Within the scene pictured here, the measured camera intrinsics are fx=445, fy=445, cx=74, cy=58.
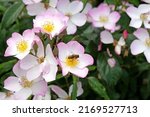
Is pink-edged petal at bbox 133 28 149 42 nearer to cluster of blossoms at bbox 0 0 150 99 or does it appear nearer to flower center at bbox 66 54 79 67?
cluster of blossoms at bbox 0 0 150 99

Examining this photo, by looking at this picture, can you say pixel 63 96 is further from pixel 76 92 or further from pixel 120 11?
pixel 120 11

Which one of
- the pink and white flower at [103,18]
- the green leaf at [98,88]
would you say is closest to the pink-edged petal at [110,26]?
the pink and white flower at [103,18]

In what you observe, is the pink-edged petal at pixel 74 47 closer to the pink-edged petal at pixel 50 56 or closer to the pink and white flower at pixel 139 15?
the pink-edged petal at pixel 50 56

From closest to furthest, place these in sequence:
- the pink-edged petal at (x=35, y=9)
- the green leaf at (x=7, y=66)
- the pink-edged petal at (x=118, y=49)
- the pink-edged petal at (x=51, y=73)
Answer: the pink-edged petal at (x=51, y=73) → the green leaf at (x=7, y=66) → the pink-edged petal at (x=35, y=9) → the pink-edged petal at (x=118, y=49)

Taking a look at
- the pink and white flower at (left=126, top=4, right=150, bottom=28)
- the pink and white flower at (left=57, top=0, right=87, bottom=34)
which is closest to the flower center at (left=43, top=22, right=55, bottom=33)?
the pink and white flower at (left=57, top=0, right=87, bottom=34)

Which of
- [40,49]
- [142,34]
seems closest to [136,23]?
[142,34]

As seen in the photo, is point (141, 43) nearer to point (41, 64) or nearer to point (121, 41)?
point (121, 41)

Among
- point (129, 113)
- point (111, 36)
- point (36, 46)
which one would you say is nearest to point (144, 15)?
point (111, 36)
